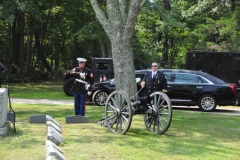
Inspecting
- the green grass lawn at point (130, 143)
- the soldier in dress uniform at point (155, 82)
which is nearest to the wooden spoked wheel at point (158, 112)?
the green grass lawn at point (130, 143)

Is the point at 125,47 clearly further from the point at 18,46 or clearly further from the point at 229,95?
the point at 18,46

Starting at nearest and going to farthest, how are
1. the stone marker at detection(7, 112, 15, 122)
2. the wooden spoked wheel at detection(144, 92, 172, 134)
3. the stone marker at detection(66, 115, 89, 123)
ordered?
the wooden spoked wheel at detection(144, 92, 172, 134) → the stone marker at detection(7, 112, 15, 122) → the stone marker at detection(66, 115, 89, 123)

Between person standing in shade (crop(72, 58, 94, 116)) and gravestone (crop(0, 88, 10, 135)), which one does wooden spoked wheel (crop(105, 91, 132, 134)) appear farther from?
gravestone (crop(0, 88, 10, 135))

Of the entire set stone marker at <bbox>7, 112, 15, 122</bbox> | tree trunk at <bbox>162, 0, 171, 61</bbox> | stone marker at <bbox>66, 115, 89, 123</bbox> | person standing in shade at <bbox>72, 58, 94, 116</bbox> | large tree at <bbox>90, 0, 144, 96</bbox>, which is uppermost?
tree trunk at <bbox>162, 0, 171, 61</bbox>

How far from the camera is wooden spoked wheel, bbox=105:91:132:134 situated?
9117 millimetres

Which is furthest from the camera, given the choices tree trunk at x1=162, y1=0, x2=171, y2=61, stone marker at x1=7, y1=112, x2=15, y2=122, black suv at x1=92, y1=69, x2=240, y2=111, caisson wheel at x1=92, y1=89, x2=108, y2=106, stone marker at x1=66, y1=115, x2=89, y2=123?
tree trunk at x1=162, y1=0, x2=171, y2=61

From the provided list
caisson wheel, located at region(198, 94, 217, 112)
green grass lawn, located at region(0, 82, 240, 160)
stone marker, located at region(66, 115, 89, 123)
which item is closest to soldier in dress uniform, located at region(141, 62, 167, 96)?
green grass lawn, located at region(0, 82, 240, 160)

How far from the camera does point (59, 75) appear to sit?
147ft

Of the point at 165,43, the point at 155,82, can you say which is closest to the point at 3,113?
the point at 155,82

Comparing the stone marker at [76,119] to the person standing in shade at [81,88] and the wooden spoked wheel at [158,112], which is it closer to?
the person standing in shade at [81,88]

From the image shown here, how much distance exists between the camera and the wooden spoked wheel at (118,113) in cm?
912

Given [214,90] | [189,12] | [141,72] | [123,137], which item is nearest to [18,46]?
[189,12]

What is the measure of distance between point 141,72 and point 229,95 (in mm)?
3722

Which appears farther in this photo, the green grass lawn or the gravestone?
the gravestone
